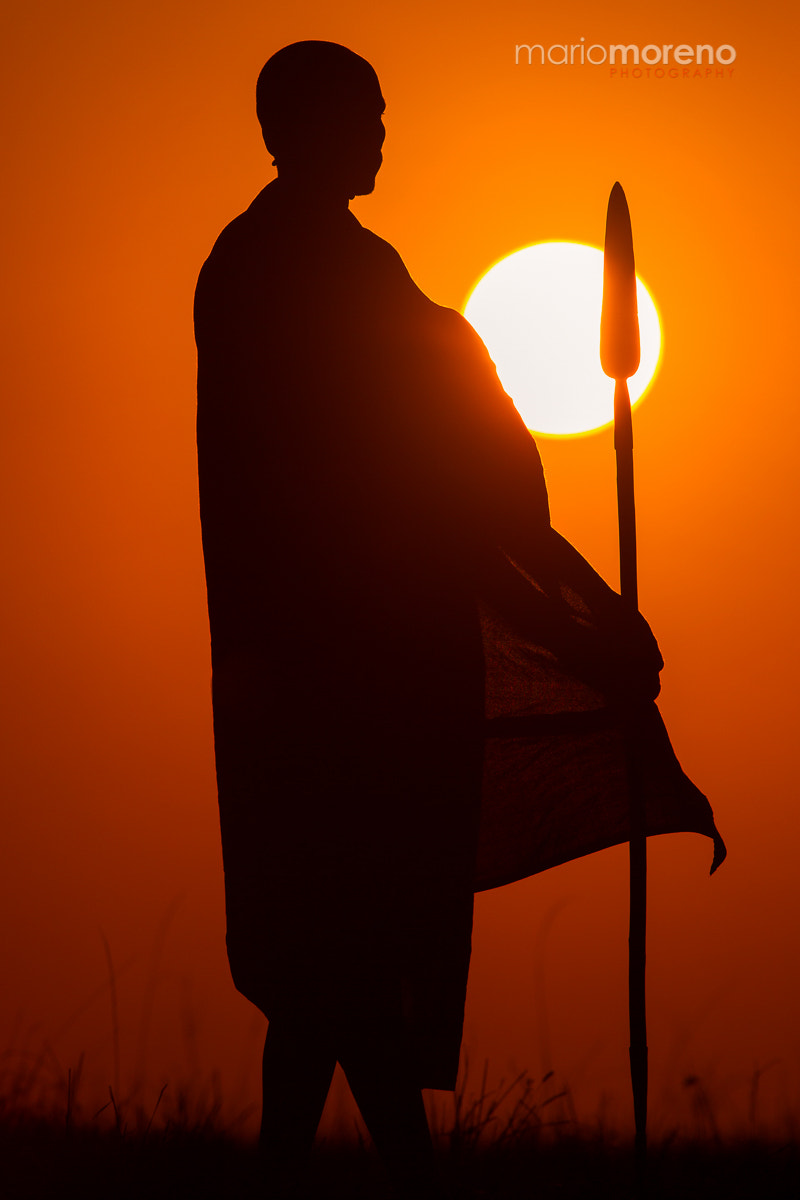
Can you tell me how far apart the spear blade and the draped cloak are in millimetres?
160

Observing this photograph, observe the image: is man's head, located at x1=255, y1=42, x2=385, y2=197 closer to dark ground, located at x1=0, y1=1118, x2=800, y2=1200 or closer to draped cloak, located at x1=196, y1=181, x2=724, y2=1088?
draped cloak, located at x1=196, y1=181, x2=724, y2=1088

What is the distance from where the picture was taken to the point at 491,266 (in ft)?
7.21

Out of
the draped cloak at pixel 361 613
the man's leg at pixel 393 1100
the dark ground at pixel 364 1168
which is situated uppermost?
the draped cloak at pixel 361 613

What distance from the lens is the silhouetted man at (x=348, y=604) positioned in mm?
1546

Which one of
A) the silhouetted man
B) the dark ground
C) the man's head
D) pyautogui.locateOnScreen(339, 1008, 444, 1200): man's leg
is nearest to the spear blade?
the silhouetted man

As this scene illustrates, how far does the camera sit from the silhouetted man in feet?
5.07

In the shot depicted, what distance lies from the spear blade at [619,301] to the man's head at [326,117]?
0.34 meters

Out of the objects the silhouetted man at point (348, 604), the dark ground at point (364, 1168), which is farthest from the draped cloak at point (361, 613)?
the dark ground at point (364, 1168)

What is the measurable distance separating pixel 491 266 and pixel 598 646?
0.83 m

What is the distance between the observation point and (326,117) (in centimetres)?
166

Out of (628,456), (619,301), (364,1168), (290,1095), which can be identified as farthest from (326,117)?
(364,1168)

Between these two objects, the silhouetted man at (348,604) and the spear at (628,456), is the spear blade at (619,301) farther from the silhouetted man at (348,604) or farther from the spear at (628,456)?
the silhouetted man at (348,604)

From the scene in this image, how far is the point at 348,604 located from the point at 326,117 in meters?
0.67

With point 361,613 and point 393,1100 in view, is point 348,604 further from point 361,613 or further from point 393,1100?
point 393,1100
